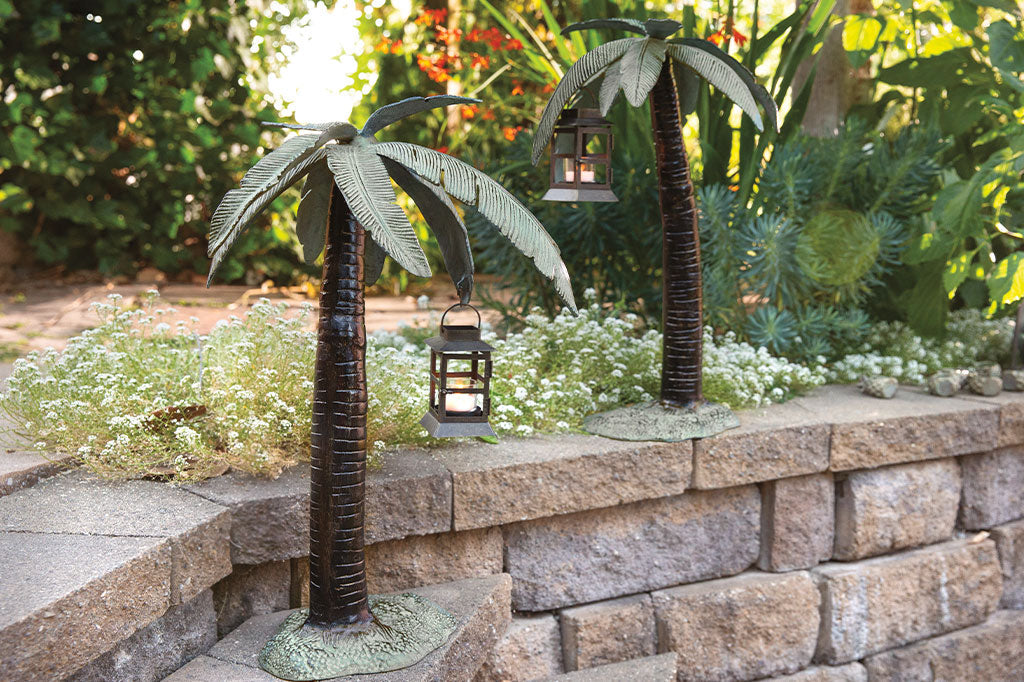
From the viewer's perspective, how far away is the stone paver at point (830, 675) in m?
2.86

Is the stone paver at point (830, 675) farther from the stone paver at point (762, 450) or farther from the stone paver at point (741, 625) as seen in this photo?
the stone paver at point (762, 450)

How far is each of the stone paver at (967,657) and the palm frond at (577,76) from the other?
2.07 m

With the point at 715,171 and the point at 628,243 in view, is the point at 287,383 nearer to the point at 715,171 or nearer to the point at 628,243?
the point at 628,243

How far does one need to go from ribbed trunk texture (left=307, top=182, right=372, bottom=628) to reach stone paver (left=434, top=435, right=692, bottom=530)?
49cm

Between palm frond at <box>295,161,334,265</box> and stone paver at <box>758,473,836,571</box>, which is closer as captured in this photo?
palm frond at <box>295,161,334,265</box>

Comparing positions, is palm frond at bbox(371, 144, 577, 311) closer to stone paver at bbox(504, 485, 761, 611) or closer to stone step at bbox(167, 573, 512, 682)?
stone step at bbox(167, 573, 512, 682)

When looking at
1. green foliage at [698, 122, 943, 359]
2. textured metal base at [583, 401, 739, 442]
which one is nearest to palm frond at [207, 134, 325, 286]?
textured metal base at [583, 401, 739, 442]

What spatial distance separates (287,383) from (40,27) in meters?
3.86

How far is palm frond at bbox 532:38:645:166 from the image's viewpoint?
232 centimetres

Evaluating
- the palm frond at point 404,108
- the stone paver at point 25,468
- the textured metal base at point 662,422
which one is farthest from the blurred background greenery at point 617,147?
the stone paver at point 25,468

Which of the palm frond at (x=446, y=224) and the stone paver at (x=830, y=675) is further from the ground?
the palm frond at (x=446, y=224)

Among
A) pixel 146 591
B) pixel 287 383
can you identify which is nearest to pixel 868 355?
pixel 287 383

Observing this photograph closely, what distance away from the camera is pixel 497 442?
8.29 feet

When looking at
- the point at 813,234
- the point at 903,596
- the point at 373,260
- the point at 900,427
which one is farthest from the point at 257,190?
the point at 903,596
